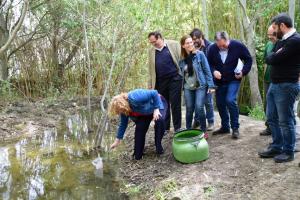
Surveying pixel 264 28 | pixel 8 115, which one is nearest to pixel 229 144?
pixel 264 28

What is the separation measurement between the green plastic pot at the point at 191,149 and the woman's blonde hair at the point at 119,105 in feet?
2.37

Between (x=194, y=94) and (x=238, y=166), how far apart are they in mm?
1316

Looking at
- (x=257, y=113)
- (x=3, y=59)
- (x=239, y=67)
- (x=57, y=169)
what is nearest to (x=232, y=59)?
(x=239, y=67)

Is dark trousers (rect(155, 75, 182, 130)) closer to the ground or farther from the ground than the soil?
farther from the ground

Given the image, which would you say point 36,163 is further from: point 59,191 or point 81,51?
point 81,51

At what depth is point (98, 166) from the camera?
18.3ft

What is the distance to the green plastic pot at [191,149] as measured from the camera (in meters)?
4.64

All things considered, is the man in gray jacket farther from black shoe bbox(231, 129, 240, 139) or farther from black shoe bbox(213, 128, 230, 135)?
black shoe bbox(231, 129, 240, 139)

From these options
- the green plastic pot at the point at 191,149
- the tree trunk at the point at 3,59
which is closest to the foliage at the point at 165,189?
the green plastic pot at the point at 191,149

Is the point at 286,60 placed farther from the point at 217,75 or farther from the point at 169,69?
the point at 169,69

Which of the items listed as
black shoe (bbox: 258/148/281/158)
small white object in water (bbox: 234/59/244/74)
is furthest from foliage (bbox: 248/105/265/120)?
black shoe (bbox: 258/148/281/158)

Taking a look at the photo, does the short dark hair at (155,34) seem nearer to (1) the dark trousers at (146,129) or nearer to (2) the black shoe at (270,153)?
(1) the dark trousers at (146,129)

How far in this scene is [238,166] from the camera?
14.4 ft

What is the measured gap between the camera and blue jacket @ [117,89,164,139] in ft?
15.6
